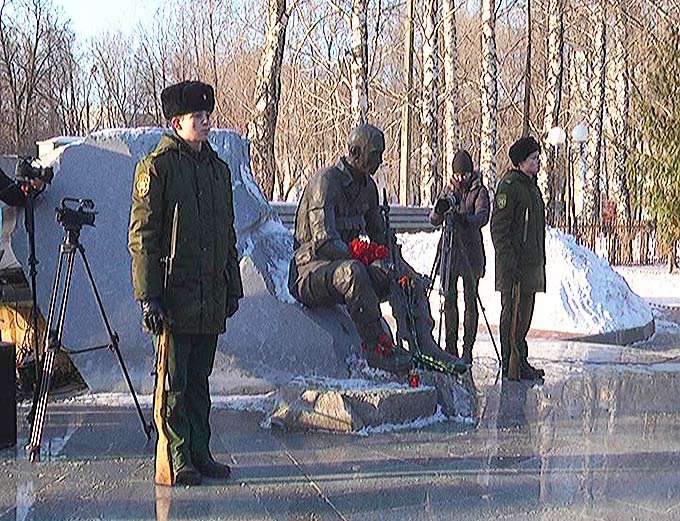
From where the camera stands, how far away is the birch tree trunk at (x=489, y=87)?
23172mm

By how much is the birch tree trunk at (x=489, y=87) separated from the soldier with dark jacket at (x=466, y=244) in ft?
46.5

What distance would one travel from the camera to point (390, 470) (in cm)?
561

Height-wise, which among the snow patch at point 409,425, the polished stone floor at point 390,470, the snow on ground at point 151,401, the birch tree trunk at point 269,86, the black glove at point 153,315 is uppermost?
the birch tree trunk at point 269,86

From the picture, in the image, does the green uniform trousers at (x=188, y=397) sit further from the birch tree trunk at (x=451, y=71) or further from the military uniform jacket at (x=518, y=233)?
→ the birch tree trunk at (x=451, y=71)

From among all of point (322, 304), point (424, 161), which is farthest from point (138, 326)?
point (424, 161)

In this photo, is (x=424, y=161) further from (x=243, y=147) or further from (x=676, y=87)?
(x=243, y=147)

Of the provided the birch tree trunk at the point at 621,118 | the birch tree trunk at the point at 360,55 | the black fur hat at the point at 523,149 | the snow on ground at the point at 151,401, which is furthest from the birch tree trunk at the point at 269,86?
the birch tree trunk at the point at 621,118

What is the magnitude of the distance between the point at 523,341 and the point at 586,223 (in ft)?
59.6

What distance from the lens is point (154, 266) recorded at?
16.6 feet

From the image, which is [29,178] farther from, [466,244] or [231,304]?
[466,244]

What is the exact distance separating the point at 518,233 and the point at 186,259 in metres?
3.96

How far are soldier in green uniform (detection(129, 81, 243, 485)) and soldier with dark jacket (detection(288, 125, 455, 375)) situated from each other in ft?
5.49

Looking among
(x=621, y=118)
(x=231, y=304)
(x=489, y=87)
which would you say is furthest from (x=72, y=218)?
(x=621, y=118)

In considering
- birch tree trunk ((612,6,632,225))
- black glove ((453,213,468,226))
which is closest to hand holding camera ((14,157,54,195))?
black glove ((453,213,468,226))
